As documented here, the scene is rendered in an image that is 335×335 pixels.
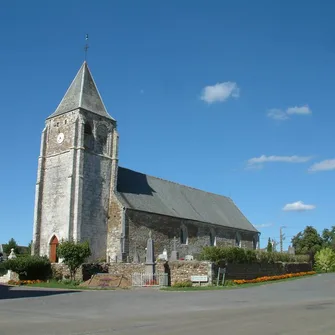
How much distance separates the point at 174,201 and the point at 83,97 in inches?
549

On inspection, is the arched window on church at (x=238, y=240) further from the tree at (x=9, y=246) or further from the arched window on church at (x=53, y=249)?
the tree at (x=9, y=246)

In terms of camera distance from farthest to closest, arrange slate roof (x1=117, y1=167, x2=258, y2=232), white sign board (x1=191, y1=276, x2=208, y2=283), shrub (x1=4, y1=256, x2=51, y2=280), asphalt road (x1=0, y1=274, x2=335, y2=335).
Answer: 1. slate roof (x1=117, y1=167, x2=258, y2=232)
2. shrub (x1=4, y1=256, x2=51, y2=280)
3. white sign board (x1=191, y1=276, x2=208, y2=283)
4. asphalt road (x1=0, y1=274, x2=335, y2=335)

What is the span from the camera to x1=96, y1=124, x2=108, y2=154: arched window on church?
126ft

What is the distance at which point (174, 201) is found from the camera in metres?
44.9

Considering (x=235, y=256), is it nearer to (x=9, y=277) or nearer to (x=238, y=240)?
(x=9, y=277)

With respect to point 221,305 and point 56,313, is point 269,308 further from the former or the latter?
point 56,313

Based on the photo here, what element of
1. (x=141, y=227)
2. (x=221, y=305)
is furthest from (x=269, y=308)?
(x=141, y=227)

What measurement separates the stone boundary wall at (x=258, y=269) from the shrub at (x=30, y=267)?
12.5m

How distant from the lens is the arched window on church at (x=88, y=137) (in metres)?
37.6

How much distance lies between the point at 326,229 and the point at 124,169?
5198 centimetres

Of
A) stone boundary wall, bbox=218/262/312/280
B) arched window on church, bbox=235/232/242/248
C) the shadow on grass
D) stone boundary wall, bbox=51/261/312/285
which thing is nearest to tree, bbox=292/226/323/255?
arched window on church, bbox=235/232/242/248

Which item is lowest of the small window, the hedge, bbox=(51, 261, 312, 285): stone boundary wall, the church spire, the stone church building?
bbox=(51, 261, 312, 285): stone boundary wall

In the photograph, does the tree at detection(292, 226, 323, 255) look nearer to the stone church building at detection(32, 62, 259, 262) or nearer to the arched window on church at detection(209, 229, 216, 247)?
the arched window on church at detection(209, 229, 216, 247)

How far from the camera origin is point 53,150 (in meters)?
38.0
